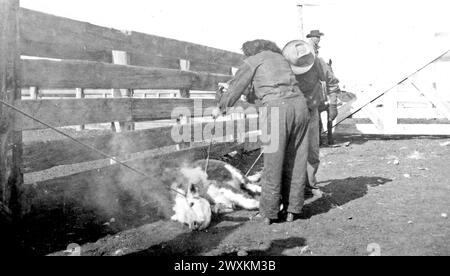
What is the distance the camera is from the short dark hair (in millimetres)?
4645

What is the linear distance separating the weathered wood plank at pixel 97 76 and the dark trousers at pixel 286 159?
1.91 metres

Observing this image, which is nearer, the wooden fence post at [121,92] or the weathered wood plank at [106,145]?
the weathered wood plank at [106,145]

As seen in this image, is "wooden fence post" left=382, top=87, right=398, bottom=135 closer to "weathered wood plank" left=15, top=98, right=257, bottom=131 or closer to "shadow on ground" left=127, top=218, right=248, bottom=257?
"weathered wood plank" left=15, top=98, right=257, bottom=131

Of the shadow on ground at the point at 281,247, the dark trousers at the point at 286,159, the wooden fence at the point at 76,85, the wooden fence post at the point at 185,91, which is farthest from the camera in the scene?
the wooden fence post at the point at 185,91

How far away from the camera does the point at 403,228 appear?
4.14 metres

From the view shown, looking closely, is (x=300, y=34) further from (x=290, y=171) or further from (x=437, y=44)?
(x=290, y=171)

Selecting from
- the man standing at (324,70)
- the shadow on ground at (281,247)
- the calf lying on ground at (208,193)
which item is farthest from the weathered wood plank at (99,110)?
the man standing at (324,70)

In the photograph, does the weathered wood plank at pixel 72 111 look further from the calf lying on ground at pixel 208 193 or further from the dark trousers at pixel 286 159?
the dark trousers at pixel 286 159

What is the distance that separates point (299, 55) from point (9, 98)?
3.24m

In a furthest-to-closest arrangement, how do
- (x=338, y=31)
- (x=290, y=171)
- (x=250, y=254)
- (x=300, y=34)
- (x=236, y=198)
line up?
(x=338, y=31)
(x=300, y=34)
(x=236, y=198)
(x=290, y=171)
(x=250, y=254)

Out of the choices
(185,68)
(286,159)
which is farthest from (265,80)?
(185,68)

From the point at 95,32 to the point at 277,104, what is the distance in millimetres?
2337

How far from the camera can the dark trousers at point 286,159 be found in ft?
14.2

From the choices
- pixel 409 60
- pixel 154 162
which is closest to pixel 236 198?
pixel 154 162
